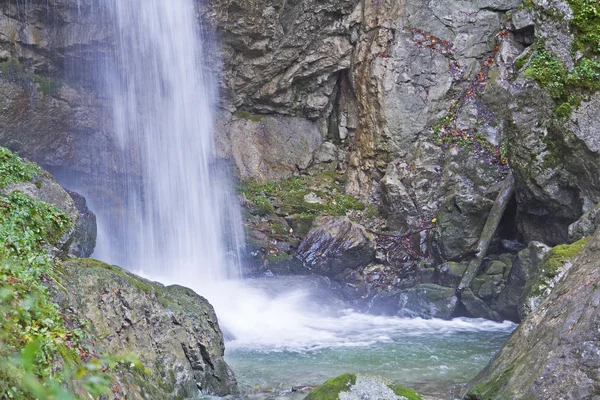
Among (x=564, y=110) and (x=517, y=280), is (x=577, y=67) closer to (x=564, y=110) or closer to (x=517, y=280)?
(x=564, y=110)

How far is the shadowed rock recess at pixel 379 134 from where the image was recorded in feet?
30.5

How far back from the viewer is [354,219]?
14.6 meters

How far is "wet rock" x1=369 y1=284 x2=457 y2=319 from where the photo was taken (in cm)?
1057

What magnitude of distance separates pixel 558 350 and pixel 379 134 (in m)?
11.5

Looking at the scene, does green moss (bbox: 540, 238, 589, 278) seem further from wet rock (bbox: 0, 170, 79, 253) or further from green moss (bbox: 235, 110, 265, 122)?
green moss (bbox: 235, 110, 265, 122)

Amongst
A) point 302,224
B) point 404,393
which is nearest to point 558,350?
point 404,393

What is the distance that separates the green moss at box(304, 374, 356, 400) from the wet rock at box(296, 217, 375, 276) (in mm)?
7841

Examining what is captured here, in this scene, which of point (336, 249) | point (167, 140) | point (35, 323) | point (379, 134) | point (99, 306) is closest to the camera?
point (35, 323)

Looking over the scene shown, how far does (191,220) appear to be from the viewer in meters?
14.6

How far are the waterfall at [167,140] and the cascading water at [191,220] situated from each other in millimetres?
27

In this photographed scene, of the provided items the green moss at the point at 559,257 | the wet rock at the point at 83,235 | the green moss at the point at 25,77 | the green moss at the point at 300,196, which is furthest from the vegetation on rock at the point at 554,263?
the green moss at the point at 25,77

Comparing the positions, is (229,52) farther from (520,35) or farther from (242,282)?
(520,35)

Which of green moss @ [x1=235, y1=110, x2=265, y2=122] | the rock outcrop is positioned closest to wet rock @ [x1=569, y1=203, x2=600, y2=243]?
the rock outcrop

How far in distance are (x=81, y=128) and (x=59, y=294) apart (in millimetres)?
11140
